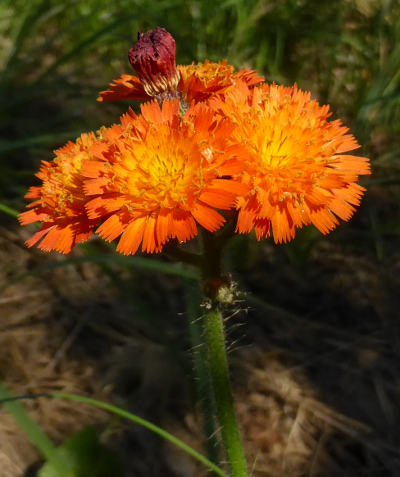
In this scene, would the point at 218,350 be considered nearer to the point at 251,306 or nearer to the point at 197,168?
the point at 197,168

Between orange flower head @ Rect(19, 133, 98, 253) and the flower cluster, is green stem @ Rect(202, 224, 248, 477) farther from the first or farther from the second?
orange flower head @ Rect(19, 133, 98, 253)

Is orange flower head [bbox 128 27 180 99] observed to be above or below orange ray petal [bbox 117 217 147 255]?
above

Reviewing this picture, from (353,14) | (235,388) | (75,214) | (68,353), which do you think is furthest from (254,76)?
(353,14)

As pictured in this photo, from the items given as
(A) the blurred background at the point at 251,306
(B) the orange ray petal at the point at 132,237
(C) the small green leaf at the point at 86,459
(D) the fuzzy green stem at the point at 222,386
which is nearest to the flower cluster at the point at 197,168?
(B) the orange ray petal at the point at 132,237

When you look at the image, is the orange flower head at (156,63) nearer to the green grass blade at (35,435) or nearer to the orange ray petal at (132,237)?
the orange ray petal at (132,237)

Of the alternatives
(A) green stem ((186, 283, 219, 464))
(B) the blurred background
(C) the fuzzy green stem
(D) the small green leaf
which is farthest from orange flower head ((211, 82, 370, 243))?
(D) the small green leaf

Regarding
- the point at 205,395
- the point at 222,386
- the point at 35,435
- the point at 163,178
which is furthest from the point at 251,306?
the point at 163,178

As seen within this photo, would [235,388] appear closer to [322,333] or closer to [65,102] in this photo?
[322,333]
